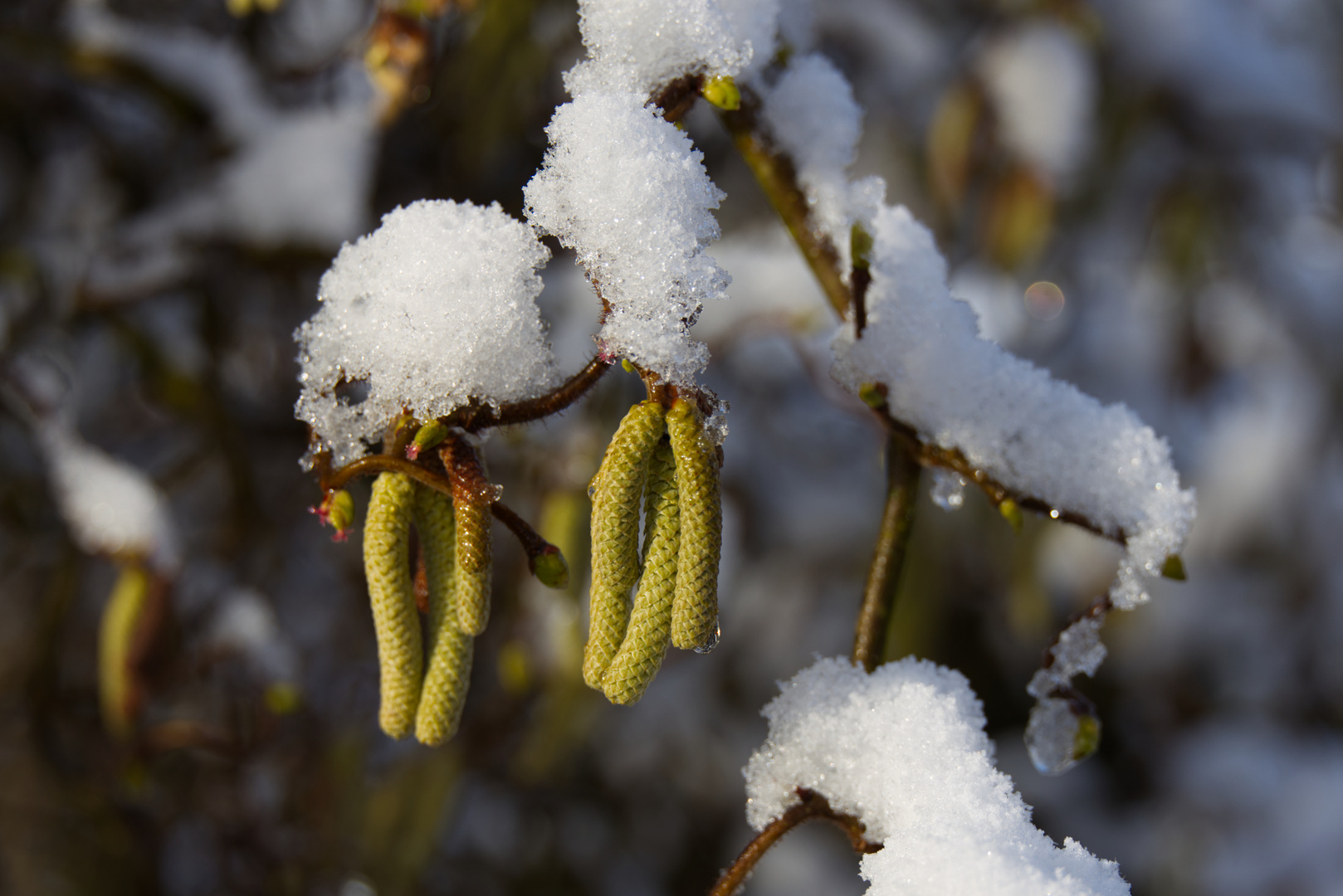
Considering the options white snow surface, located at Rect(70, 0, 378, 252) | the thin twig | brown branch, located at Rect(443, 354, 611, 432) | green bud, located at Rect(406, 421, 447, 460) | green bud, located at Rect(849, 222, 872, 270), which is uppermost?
white snow surface, located at Rect(70, 0, 378, 252)

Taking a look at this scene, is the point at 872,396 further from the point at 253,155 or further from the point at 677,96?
the point at 253,155

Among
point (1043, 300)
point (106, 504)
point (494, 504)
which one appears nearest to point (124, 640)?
point (106, 504)

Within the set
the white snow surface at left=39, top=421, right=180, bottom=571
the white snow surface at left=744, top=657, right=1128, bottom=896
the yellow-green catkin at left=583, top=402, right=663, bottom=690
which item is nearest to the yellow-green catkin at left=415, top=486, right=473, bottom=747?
the yellow-green catkin at left=583, top=402, right=663, bottom=690

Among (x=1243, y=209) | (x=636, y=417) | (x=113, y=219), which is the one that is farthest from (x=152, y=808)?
(x=1243, y=209)

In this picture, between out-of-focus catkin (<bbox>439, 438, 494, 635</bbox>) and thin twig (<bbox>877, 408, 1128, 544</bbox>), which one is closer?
out-of-focus catkin (<bbox>439, 438, 494, 635</bbox>)

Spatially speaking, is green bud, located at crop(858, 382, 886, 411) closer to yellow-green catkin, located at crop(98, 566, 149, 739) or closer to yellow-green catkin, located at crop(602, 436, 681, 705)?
yellow-green catkin, located at crop(602, 436, 681, 705)

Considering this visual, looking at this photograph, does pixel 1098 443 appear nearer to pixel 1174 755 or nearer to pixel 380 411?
pixel 380 411
